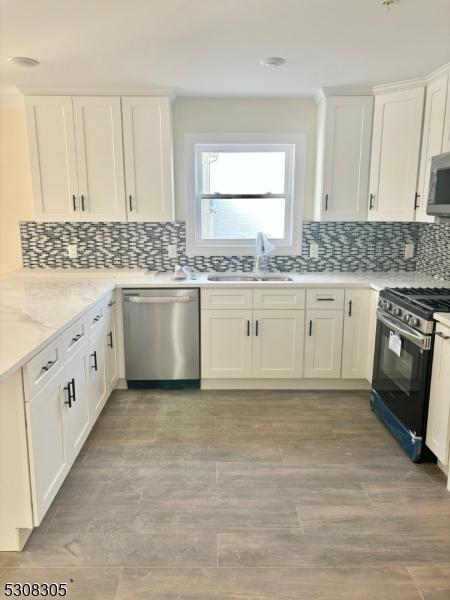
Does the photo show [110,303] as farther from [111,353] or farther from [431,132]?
[431,132]

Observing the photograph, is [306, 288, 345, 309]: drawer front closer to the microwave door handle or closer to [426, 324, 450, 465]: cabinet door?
the microwave door handle

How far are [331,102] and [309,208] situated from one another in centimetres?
88

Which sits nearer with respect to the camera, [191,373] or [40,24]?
[40,24]

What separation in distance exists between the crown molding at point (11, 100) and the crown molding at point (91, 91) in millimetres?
324

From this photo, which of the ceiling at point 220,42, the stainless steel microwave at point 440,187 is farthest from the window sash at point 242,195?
the stainless steel microwave at point 440,187

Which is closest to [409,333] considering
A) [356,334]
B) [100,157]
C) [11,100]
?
[356,334]

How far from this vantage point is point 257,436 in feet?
9.73

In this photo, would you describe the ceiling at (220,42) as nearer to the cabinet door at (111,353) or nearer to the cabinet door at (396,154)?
the cabinet door at (396,154)

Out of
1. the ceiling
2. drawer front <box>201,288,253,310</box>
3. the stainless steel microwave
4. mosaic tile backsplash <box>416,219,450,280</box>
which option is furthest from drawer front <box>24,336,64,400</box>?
mosaic tile backsplash <box>416,219,450,280</box>

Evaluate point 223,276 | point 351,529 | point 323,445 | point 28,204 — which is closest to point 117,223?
point 28,204

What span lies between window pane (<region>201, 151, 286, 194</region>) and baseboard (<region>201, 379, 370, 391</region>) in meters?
1.69

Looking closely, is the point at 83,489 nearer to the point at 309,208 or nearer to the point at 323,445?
the point at 323,445

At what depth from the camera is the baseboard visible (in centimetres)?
373

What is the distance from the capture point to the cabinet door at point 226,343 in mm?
3574
